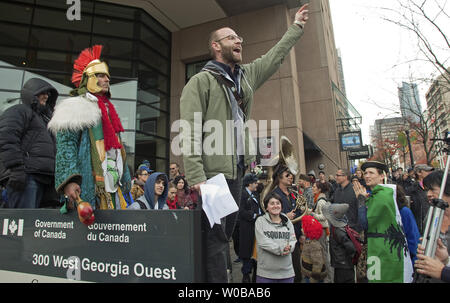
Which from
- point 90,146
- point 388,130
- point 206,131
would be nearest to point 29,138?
point 90,146

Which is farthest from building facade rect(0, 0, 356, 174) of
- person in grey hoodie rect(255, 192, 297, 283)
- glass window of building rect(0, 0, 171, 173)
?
person in grey hoodie rect(255, 192, 297, 283)

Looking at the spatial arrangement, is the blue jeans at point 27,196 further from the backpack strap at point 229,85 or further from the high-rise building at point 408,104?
the high-rise building at point 408,104

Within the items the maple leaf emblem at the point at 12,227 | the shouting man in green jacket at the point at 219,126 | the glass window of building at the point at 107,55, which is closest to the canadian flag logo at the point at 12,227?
the maple leaf emblem at the point at 12,227

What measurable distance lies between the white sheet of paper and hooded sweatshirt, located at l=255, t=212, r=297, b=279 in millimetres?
2256

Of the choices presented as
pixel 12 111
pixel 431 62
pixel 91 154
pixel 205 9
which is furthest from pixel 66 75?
pixel 431 62

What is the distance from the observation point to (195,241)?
1525 millimetres

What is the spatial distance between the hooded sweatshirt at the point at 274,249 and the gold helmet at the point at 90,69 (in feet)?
8.74

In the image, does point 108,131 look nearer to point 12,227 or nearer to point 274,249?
point 12,227

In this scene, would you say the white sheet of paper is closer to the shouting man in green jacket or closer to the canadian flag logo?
the shouting man in green jacket

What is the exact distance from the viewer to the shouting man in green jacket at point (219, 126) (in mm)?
1779

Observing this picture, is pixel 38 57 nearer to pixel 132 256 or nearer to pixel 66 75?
pixel 66 75

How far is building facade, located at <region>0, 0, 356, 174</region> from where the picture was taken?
13219mm

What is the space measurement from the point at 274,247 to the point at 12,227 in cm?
277

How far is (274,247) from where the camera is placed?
371cm
